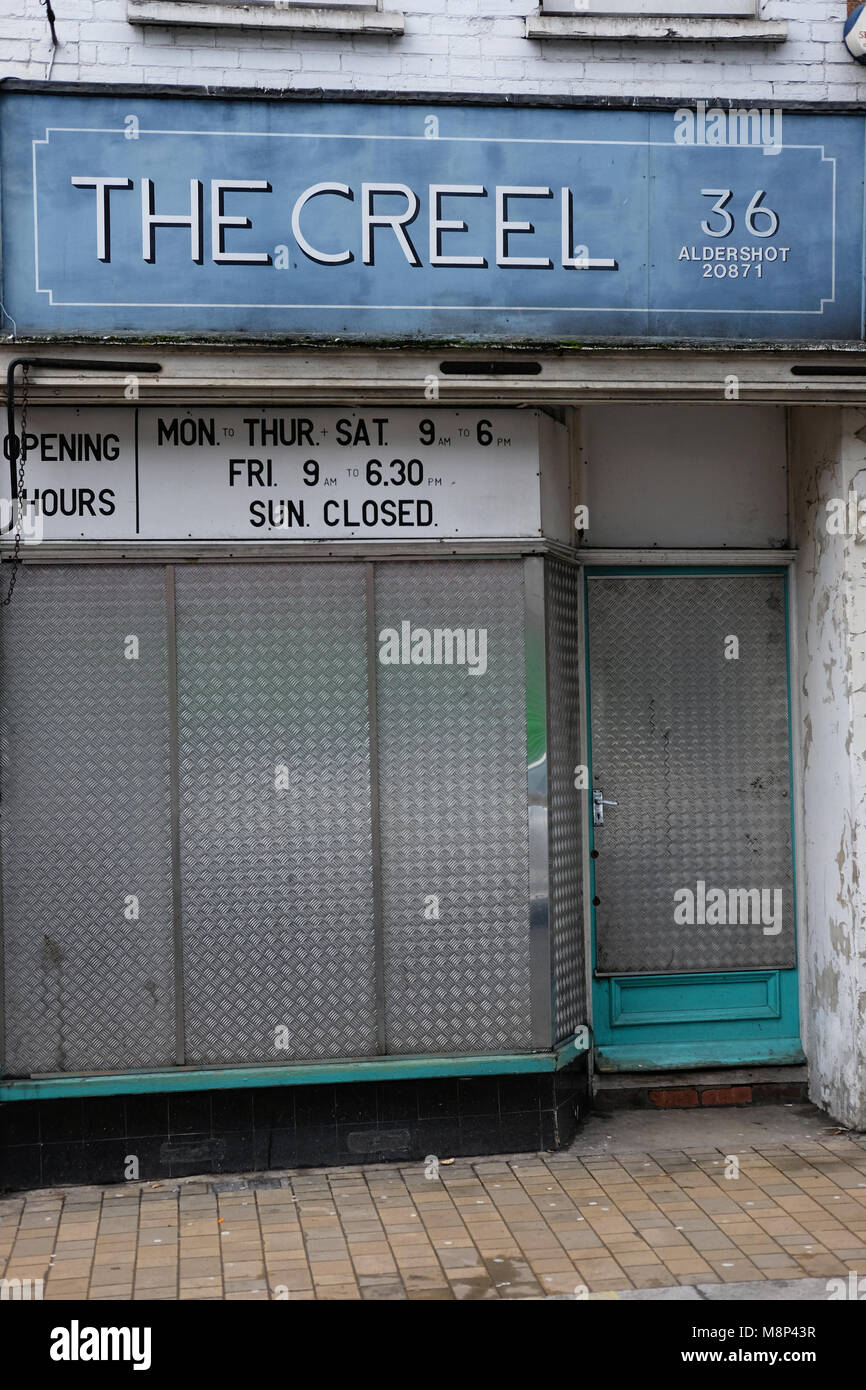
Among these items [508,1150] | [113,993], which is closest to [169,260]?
[113,993]

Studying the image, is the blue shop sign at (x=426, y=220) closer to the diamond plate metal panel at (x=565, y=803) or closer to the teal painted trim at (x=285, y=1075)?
the diamond plate metal panel at (x=565, y=803)

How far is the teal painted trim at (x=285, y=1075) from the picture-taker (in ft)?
22.3

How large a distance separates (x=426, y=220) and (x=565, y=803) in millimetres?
2900

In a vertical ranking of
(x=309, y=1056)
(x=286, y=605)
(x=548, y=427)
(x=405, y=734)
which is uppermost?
(x=548, y=427)

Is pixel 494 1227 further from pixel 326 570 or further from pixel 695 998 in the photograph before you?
pixel 326 570

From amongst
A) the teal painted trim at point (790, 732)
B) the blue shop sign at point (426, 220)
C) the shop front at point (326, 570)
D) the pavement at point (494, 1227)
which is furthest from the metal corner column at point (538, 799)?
the teal painted trim at point (790, 732)

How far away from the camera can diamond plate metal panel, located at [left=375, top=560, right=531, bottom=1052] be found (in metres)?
7.09

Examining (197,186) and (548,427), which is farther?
(548,427)

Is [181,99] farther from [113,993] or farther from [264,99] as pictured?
[113,993]

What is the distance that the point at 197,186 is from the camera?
6828 mm

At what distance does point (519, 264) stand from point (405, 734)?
90.3 inches

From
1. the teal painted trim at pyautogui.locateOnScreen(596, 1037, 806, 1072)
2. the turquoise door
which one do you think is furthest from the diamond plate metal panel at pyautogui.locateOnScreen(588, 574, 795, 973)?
the teal painted trim at pyautogui.locateOnScreen(596, 1037, 806, 1072)

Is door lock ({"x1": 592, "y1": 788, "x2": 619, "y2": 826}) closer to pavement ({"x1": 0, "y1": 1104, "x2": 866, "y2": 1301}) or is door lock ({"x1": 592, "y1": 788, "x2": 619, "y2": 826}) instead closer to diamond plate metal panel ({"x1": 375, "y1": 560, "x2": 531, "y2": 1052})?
diamond plate metal panel ({"x1": 375, "y1": 560, "x2": 531, "y2": 1052})

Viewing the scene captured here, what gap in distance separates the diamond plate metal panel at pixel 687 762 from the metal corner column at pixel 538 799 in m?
0.86
